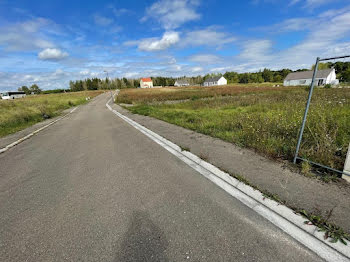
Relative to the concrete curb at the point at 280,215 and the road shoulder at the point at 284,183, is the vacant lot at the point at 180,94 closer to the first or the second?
the road shoulder at the point at 284,183

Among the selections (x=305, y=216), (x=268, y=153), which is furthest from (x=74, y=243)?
(x=268, y=153)

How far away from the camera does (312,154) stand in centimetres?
344

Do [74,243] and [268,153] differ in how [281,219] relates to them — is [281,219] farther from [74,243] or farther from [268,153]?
[74,243]

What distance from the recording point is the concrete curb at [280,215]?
1.69 metres

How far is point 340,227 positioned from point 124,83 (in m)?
124

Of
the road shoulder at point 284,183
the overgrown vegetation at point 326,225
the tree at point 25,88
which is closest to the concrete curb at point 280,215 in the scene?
the overgrown vegetation at point 326,225

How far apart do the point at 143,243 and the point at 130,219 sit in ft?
1.61

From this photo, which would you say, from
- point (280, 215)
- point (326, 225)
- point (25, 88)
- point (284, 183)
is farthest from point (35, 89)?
point (326, 225)

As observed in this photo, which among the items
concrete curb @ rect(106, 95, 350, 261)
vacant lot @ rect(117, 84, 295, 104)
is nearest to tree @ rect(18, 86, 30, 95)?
vacant lot @ rect(117, 84, 295, 104)

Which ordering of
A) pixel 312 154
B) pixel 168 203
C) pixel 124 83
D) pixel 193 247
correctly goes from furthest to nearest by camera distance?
pixel 124 83
pixel 312 154
pixel 168 203
pixel 193 247

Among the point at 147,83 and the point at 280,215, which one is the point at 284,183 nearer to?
the point at 280,215

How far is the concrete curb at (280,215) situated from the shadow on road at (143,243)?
→ 1435mm

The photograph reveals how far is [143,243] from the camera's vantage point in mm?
1949

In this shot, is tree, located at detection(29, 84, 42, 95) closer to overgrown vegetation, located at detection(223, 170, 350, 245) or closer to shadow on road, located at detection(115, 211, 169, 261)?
shadow on road, located at detection(115, 211, 169, 261)
